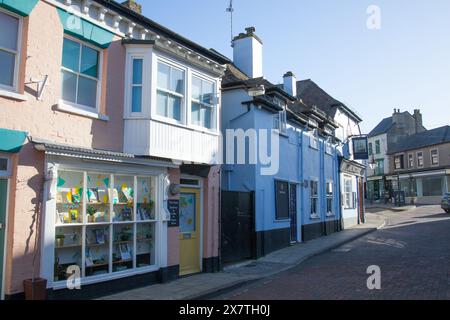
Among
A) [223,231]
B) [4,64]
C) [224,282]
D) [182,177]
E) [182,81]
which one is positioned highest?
[182,81]

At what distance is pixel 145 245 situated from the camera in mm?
10008

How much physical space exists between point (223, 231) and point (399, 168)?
46.4 metres

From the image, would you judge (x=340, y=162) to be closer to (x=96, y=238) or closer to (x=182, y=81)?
(x=182, y=81)

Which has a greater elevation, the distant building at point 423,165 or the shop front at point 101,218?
the distant building at point 423,165

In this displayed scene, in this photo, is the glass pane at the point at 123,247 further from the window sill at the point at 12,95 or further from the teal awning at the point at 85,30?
the teal awning at the point at 85,30

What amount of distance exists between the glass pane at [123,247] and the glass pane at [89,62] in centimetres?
340

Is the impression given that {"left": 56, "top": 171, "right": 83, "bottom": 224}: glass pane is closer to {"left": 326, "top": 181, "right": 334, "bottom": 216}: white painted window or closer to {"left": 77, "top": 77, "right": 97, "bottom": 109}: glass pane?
{"left": 77, "top": 77, "right": 97, "bottom": 109}: glass pane

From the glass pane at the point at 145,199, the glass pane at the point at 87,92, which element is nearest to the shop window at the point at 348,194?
the glass pane at the point at 145,199

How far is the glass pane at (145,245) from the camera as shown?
385 inches

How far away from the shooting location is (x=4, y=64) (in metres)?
7.24

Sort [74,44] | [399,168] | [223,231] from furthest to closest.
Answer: [399,168]
[223,231]
[74,44]

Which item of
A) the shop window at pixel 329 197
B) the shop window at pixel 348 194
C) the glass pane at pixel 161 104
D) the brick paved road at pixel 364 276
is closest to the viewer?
the brick paved road at pixel 364 276

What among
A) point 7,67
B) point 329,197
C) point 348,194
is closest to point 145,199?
point 7,67

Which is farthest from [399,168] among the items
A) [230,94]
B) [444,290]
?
[444,290]
